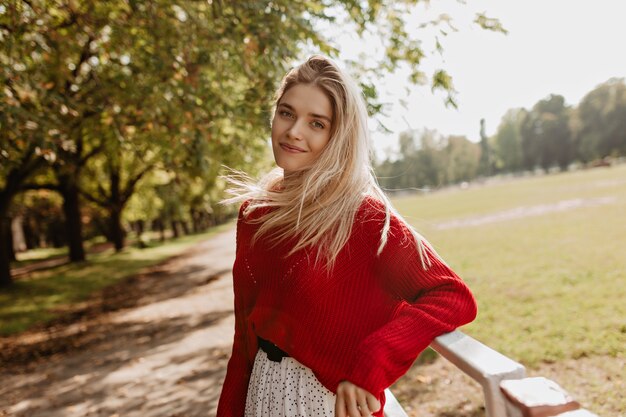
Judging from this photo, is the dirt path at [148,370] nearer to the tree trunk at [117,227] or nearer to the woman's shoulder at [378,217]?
the woman's shoulder at [378,217]

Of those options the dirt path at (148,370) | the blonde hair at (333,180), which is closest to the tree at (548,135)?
A: the dirt path at (148,370)

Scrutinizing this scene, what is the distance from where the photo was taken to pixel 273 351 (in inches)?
73.8

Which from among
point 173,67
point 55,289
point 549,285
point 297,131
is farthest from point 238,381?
point 55,289

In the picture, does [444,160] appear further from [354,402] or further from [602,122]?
[354,402]

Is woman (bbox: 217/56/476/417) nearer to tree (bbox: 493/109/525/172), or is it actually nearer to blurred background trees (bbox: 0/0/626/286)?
blurred background trees (bbox: 0/0/626/286)

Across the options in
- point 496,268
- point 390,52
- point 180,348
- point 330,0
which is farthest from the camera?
point 496,268

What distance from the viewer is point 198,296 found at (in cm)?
1207

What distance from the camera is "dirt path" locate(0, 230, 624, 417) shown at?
191 inches

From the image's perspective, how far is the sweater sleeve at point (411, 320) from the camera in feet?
4.70

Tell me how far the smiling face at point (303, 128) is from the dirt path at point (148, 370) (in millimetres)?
3484

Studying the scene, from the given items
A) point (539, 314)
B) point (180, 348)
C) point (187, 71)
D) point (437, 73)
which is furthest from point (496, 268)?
point (187, 71)

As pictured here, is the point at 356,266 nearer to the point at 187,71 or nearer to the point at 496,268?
the point at 187,71

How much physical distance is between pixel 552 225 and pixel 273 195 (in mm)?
15980

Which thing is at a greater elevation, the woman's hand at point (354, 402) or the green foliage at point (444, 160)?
the green foliage at point (444, 160)
